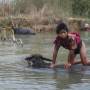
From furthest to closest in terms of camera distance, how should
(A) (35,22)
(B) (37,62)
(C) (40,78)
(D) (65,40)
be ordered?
(A) (35,22) < (B) (37,62) < (D) (65,40) < (C) (40,78)

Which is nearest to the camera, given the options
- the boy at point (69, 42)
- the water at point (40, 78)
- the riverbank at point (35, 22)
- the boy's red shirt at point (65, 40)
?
the water at point (40, 78)

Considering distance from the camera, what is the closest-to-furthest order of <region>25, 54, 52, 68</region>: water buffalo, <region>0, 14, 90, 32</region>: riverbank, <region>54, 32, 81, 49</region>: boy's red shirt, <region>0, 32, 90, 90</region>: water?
<region>0, 32, 90, 90</region>: water → <region>54, 32, 81, 49</region>: boy's red shirt → <region>25, 54, 52, 68</region>: water buffalo → <region>0, 14, 90, 32</region>: riverbank

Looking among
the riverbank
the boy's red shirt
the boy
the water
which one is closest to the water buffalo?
the water

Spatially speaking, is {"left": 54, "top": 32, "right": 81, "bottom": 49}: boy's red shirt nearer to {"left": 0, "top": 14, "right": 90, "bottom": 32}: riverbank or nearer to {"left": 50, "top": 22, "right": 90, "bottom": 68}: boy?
{"left": 50, "top": 22, "right": 90, "bottom": 68}: boy

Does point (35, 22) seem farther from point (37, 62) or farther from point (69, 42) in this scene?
point (69, 42)

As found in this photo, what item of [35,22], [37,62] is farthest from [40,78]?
[35,22]

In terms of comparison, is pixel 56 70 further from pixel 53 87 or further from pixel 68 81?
pixel 53 87

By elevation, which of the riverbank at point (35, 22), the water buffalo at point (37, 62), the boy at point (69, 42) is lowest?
the riverbank at point (35, 22)

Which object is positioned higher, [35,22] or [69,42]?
[69,42]

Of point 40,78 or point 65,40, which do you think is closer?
point 40,78

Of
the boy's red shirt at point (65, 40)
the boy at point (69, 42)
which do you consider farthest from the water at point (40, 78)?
the boy's red shirt at point (65, 40)

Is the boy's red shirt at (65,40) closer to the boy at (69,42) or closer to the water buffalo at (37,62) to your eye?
the boy at (69,42)

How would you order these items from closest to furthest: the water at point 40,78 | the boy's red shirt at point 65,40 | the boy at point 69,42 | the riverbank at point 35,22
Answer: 1. the water at point 40,78
2. the boy at point 69,42
3. the boy's red shirt at point 65,40
4. the riverbank at point 35,22

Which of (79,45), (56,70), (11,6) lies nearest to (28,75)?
(56,70)
